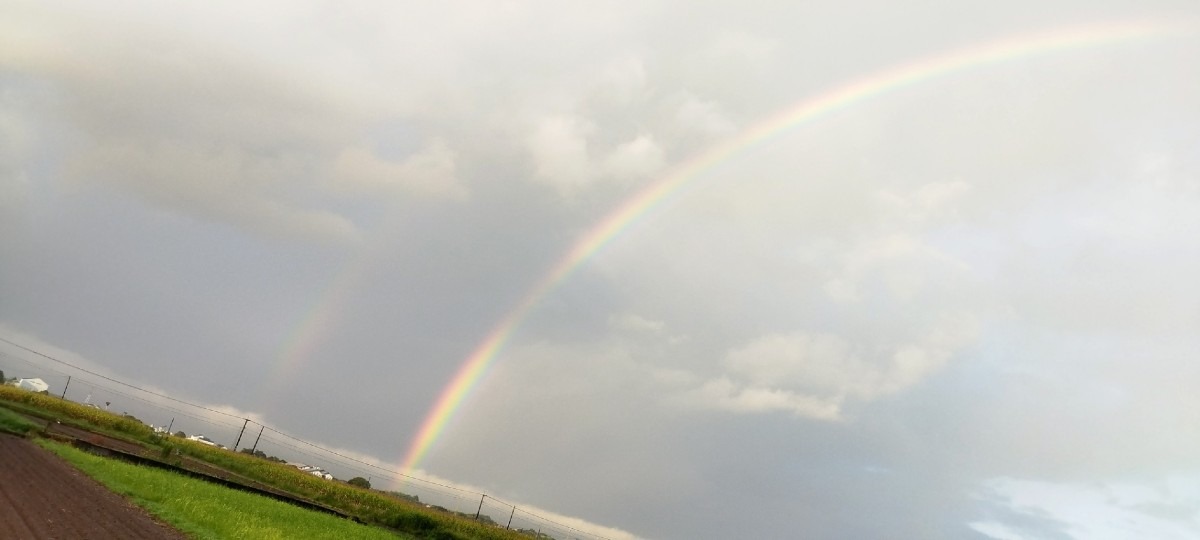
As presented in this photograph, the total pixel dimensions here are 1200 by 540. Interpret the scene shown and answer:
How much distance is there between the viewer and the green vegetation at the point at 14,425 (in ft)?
127

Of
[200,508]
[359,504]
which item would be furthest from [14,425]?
[359,504]

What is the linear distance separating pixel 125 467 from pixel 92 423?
3062cm

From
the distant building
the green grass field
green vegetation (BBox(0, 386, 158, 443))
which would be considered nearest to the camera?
the green grass field

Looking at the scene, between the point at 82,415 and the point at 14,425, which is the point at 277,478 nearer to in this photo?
the point at 82,415

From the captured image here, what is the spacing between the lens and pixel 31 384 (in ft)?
271

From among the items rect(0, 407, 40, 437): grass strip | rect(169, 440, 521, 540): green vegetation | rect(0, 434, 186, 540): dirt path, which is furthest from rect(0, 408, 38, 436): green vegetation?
Answer: rect(169, 440, 521, 540): green vegetation

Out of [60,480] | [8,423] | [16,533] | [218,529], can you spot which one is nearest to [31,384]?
[8,423]

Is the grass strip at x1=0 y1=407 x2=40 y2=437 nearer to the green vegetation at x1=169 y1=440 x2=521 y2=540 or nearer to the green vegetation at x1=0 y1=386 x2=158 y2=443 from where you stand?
the green vegetation at x1=0 y1=386 x2=158 y2=443

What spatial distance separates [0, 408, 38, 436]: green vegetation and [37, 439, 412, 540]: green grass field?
3.26 metres

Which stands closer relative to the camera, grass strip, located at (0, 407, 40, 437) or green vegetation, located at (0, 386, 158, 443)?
grass strip, located at (0, 407, 40, 437)

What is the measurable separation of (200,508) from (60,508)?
6711 millimetres

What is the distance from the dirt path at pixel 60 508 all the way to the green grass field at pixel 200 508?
0.85m

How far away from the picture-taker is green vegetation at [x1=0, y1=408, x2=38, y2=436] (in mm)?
38844

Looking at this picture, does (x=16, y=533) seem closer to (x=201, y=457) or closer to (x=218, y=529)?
(x=218, y=529)
